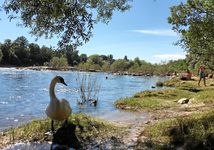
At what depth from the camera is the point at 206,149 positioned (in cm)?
1022

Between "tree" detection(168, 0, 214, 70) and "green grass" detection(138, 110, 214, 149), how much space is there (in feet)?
13.1

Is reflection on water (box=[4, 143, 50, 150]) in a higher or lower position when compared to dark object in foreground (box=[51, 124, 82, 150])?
lower

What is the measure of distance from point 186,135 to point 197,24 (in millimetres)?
6153

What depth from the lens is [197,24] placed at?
15.7 metres

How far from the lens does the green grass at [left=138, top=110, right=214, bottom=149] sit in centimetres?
1052

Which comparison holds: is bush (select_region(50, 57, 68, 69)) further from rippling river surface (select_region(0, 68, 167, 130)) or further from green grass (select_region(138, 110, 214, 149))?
green grass (select_region(138, 110, 214, 149))

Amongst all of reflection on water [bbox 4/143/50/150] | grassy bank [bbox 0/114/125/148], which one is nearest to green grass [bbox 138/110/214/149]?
grassy bank [bbox 0/114/125/148]

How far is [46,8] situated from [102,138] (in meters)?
4.73

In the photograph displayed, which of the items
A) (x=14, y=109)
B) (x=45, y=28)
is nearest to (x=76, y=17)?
(x=45, y=28)

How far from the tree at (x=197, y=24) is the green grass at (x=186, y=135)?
400 cm

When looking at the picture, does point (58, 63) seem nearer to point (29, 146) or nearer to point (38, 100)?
point (38, 100)

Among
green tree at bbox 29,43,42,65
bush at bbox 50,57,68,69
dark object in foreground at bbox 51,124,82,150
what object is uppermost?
green tree at bbox 29,43,42,65

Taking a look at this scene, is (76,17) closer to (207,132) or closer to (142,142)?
(142,142)

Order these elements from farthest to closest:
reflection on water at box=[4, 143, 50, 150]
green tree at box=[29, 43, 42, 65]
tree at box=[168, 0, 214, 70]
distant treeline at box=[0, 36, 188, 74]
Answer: green tree at box=[29, 43, 42, 65] < distant treeline at box=[0, 36, 188, 74] < tree at box=[168, 0, 214, 70] < reflection on water at box=[4, 143, 50, 150]
